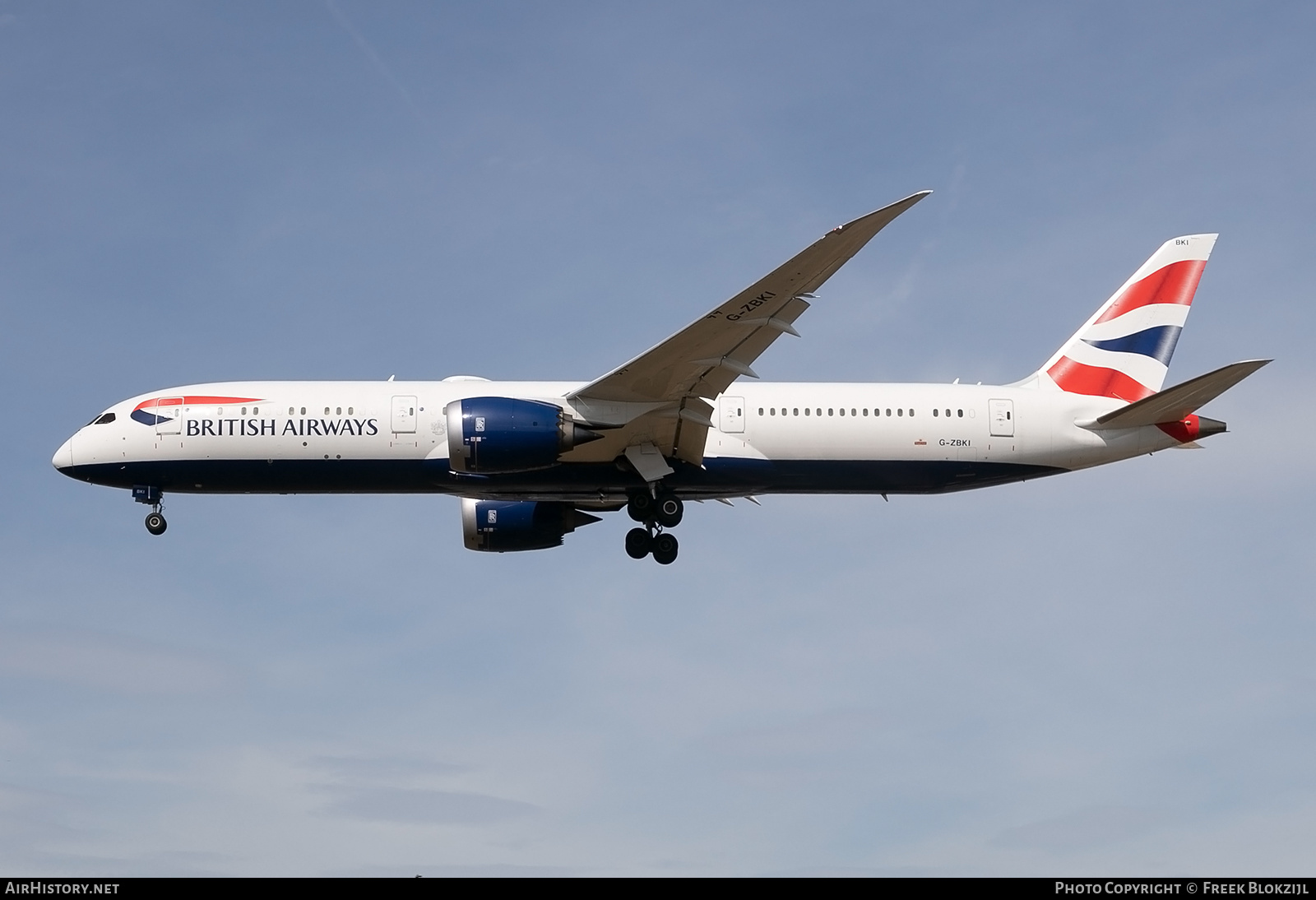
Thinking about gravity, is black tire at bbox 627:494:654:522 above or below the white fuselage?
below

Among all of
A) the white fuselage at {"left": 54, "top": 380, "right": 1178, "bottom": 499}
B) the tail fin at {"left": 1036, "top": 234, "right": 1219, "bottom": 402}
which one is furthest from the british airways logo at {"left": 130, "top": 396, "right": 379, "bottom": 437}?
the tail fin at {"left": 1036, "top": 234, "right": 1219, "bottom": 402}

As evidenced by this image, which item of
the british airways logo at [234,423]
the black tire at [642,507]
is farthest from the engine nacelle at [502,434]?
the black tire at [642,507]

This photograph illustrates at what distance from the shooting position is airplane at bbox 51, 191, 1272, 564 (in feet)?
93.2

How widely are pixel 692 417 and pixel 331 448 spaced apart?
7711mm

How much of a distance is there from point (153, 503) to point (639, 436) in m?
10.9

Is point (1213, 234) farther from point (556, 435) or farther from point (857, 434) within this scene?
point (556, 435)

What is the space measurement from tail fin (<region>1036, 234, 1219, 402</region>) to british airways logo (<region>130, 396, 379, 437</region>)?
16154 millimetres

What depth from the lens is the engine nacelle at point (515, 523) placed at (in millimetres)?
33594

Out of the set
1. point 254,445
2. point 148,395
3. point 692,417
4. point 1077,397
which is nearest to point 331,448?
point 254,445

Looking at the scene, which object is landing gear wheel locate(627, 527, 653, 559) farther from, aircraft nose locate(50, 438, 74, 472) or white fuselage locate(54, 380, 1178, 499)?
aircraft nose locate(50, 438, 74, 472)

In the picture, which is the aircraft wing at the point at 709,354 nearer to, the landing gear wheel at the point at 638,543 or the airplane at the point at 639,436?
the airplane at the point at 639,436
